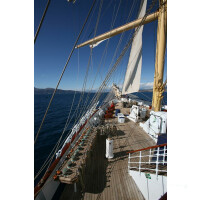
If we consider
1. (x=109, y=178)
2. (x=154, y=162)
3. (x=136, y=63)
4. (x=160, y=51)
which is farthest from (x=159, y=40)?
(x=109, y=178)

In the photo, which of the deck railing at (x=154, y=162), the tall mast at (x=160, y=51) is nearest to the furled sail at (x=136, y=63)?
the tall mast at (x=160, y=51)

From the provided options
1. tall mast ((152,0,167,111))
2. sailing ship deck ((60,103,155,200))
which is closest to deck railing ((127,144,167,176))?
sailing ship deck ((60,103,155,200))

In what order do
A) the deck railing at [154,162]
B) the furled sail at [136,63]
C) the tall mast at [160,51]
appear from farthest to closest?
1. the furled sail at [136,63]
2. the tall mast at [160,51]
3. the deck railing at [154,162]

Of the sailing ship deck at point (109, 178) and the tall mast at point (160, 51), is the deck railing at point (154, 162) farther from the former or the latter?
the tall mast at point (160, 51)

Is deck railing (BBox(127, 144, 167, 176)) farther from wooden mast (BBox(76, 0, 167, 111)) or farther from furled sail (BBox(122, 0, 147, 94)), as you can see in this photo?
furled sail (BBox(122, 0, 147, 94))

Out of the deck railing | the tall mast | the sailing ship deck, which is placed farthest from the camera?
the tall mast

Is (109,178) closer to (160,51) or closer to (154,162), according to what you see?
(154,162)

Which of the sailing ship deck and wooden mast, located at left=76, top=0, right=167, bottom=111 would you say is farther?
wooden mast, located at left=76, top=0, right=167, bottom=111

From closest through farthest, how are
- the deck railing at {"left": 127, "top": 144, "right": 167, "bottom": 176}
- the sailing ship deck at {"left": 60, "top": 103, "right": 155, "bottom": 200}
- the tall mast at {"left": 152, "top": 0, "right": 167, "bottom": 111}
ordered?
the deck railing at {"left": 127, "top": 144, "right": 167, "bottom": 176} → the sailing ship deck at {"left": 60, "top": 103, "right": 155, "bottom": 200} → the tall mast at {"left": 152, "top": 0, "right": 167, "bottom": 111}

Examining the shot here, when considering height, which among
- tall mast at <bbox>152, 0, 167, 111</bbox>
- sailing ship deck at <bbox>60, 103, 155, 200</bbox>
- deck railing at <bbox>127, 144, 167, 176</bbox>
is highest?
tall mast at <bbox>152, 0, 167, 111</bbox>

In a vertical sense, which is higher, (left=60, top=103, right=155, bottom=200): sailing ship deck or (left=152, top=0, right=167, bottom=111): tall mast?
(left=152, top=0, right=167, bottom=111): tall mast
